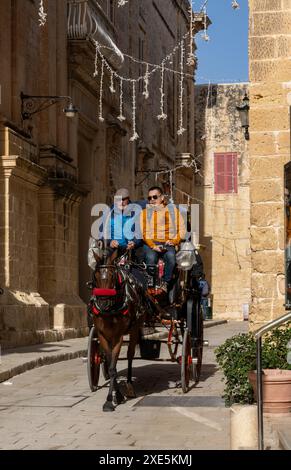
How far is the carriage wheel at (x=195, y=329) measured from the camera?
12.0 metres

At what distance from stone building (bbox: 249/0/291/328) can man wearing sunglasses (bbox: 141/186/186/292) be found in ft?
4.13

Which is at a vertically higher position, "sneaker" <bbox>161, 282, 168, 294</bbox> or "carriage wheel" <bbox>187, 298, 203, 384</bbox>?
"sneaker" <bbox>161, 282, 168, 294</bbox>

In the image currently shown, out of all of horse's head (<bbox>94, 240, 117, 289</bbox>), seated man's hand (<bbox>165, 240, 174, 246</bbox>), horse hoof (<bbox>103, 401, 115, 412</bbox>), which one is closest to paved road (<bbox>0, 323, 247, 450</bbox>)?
horse hoof (<bbox>103, 401, 115, 412</bbox>)

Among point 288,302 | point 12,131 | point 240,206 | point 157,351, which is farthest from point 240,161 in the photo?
point 288,302

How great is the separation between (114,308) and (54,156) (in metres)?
11.7

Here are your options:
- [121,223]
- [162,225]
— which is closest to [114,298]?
[121,223]

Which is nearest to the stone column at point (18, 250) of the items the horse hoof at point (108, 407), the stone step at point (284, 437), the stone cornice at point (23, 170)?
the stone cornice at point (23, 170)

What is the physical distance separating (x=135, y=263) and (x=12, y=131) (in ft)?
26.6

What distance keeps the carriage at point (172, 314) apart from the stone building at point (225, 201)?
3439 centimetres

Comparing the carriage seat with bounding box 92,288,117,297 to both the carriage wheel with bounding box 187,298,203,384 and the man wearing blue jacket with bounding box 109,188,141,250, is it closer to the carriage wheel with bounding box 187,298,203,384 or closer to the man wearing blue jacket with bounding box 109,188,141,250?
the man wearing blue jacket with bounding box 109,188,141,250

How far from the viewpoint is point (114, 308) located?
34.4 ft

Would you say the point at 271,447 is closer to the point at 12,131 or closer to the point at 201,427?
the point at 201,427

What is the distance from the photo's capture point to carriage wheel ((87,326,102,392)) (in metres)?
11.2

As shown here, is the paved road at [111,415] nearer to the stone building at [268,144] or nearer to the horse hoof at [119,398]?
the horse hoof at [119,398]
